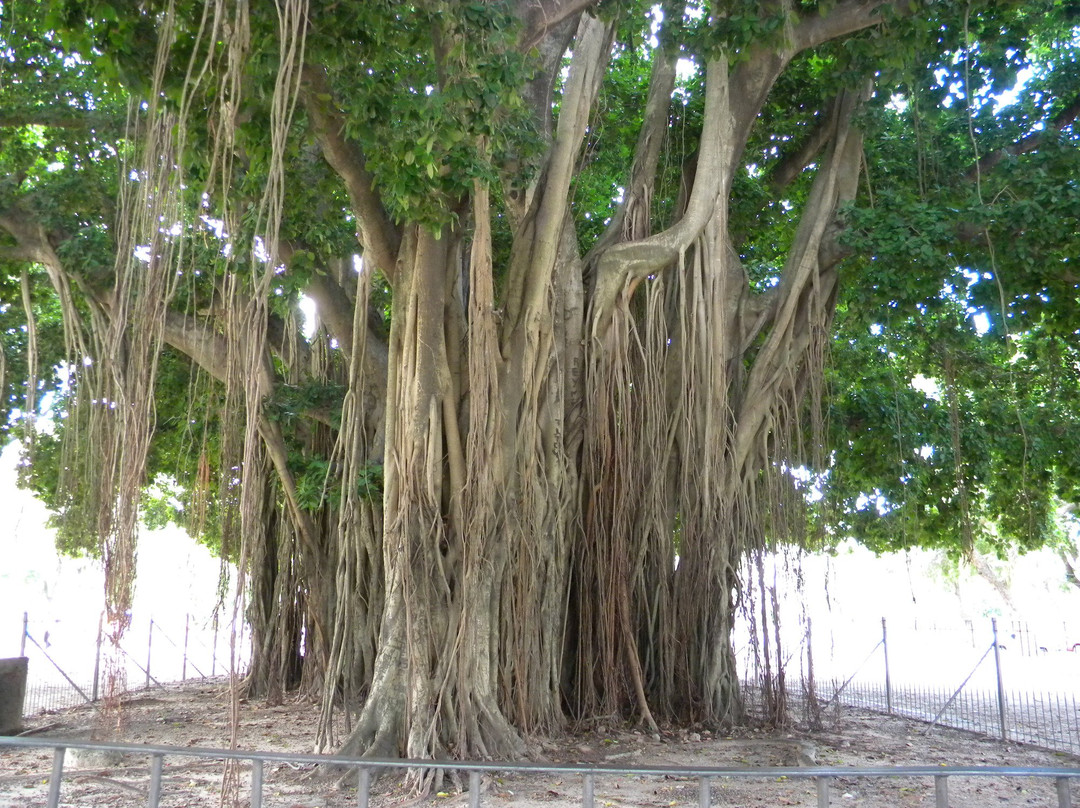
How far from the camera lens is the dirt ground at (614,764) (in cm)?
419

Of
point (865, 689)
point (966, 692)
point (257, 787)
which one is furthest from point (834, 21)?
point (865, 689)

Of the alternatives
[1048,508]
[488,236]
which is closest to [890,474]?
[1048,508]

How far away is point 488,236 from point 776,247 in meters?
5.58

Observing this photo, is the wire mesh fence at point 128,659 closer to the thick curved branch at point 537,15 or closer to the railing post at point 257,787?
the thick curved branch at point 537,15

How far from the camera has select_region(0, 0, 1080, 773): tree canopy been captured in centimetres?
404

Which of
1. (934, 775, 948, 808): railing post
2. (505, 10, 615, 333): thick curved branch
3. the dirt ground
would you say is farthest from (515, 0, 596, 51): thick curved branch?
(934, 775, 948, 808): railing post

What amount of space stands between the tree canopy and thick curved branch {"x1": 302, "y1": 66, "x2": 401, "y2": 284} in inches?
0.8

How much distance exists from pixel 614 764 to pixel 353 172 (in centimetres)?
320

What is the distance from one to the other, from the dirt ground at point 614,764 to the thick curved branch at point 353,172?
2.69 m

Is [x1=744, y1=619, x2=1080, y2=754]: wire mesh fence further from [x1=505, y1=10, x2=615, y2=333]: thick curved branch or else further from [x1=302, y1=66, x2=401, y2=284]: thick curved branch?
[x1=302, y1=66, x2=401, y2=284]: thick curved branch

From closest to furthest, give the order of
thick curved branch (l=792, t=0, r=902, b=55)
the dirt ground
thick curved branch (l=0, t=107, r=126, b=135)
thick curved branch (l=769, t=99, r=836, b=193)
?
the dirt ground → thick curved branch (l=792, t=0, r=902, b=55) → thick curved branch (l=0, t=107, r=126, b=135) → thick curved branch (l=769, t=99, r=836, b=193)

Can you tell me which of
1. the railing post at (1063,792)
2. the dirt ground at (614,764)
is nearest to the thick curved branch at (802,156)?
the dirt ground at (614,764)

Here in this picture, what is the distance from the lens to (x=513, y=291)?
511 centimetres

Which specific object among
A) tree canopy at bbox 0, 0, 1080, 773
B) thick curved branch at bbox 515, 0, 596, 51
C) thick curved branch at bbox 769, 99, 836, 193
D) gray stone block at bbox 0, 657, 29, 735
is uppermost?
thick curved branch at bbox 769, 99, 836, 193
